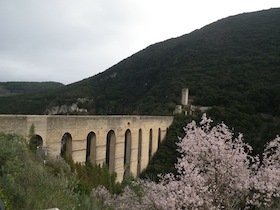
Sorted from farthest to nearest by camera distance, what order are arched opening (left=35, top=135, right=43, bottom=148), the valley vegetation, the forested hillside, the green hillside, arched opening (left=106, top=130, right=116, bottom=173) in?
the green hillside < the forested hillside < arched opening (left=106, top=130, right=116, bottom=173) < arched opening (left=35, top=135, right=43, bottom=148) < the valley vegetation

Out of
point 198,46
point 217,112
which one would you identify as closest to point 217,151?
point 217,112

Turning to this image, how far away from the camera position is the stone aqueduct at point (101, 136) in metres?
13.9

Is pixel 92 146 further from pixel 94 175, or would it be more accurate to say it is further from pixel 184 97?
pixel 184 97

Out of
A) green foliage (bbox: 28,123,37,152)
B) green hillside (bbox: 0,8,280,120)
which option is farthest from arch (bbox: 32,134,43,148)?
green hillside (bbox: 0,8,280,120)

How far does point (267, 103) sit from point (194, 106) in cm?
801

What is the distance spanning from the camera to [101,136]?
18641 mm

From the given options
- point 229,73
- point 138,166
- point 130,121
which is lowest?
point 138,166

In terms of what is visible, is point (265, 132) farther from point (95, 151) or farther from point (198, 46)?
point (198, 46)

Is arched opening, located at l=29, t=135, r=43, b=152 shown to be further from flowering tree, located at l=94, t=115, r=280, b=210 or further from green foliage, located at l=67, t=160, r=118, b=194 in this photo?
flowering tree, located at l=94, t=115, r=280, b=210

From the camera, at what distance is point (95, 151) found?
18609 mm

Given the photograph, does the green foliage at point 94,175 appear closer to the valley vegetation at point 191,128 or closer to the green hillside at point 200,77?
the valley vegetation at point 191,128

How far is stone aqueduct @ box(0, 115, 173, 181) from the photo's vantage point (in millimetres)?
13898

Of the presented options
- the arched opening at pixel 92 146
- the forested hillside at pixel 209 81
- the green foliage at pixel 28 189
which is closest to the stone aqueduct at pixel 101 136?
the arched opening at pixel 92 146

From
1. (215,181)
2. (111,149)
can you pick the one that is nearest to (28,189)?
(215,181)
